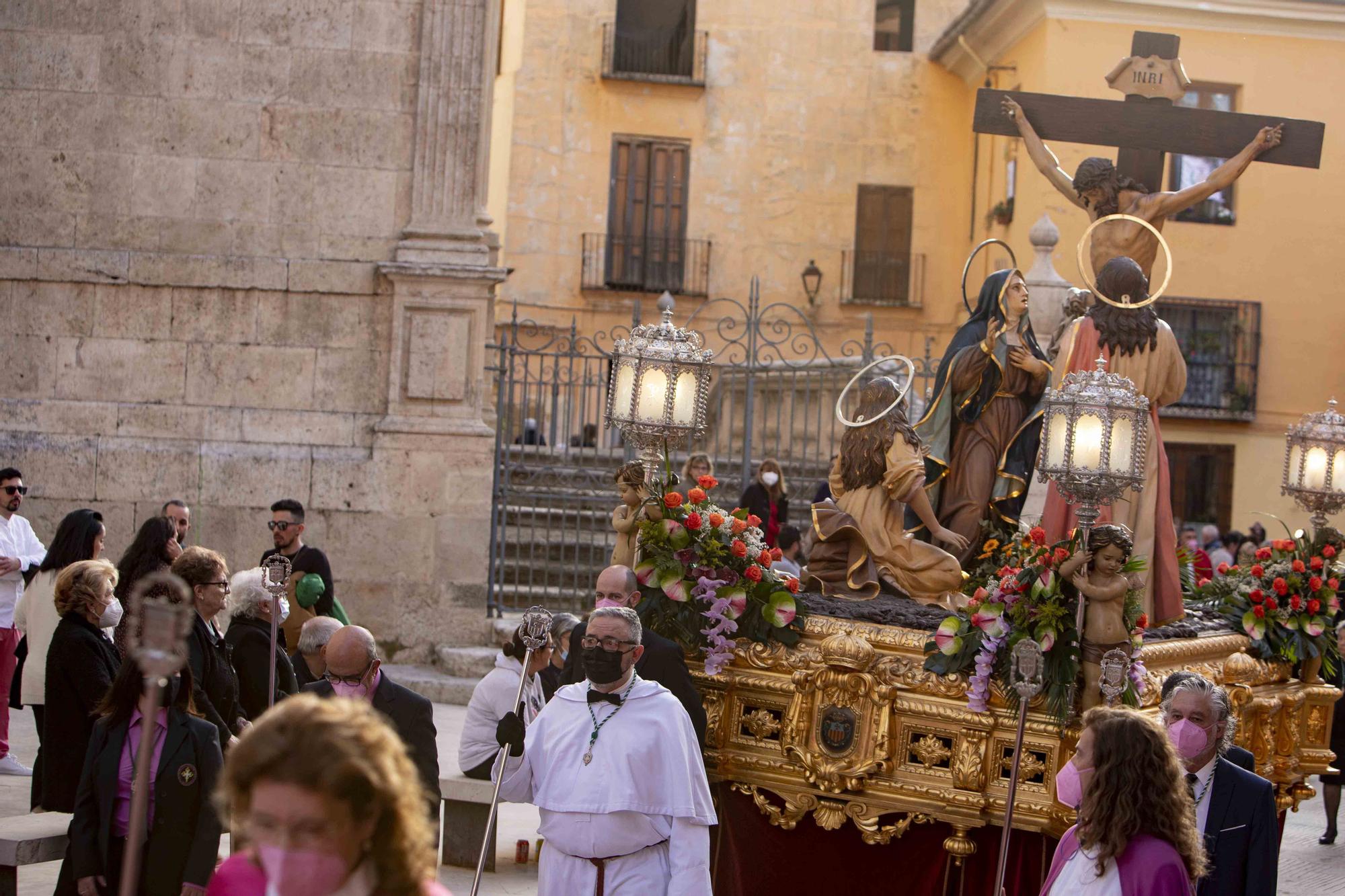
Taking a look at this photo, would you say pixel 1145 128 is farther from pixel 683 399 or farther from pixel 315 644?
pixel 315 644

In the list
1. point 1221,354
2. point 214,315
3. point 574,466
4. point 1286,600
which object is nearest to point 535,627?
point 1286,600

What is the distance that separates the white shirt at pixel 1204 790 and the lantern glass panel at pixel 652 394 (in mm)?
3453

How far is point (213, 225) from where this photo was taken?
474 inches

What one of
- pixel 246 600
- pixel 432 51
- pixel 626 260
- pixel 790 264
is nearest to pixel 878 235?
pixel 790 264

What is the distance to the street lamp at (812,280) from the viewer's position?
26688 millimetres

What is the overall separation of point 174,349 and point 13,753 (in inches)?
134

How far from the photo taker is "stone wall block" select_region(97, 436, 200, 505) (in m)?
11.8

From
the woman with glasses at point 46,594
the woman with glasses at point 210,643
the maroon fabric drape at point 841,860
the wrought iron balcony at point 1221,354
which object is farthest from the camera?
the wrought iron balcony at point 1221,354

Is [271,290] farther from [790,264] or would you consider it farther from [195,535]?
[790,264]

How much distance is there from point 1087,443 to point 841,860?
210cm

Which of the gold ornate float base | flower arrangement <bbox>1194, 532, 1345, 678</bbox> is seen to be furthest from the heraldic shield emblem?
flower arrangement <bbox>1194, 532, 1345, 678</bbox>

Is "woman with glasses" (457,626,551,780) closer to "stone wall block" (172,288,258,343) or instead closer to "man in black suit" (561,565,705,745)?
"man in black suit" (561,565,705,745)

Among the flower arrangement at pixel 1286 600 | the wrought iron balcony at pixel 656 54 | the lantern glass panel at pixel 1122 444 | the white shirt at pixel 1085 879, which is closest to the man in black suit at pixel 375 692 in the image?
the white shirt at pixel 1085 879

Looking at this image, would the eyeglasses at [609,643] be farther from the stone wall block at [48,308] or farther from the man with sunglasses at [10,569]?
the stone wall block at [48,308]
